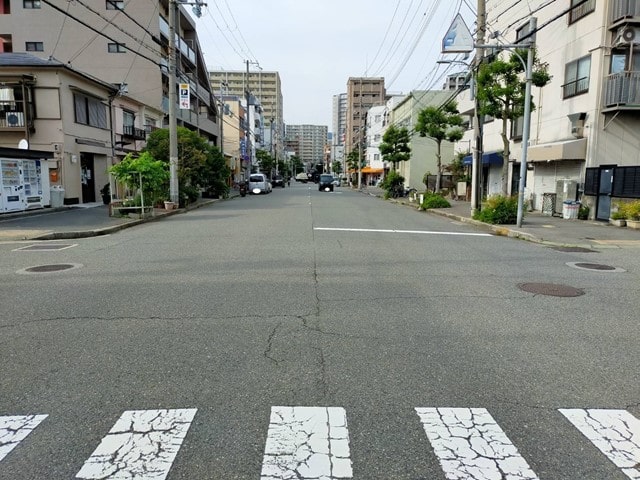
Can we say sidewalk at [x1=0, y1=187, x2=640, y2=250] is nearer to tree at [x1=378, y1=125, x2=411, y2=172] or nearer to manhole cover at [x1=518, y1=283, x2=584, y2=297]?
manhole cover at [x1=518, y1=283, x2=584, y2=297]

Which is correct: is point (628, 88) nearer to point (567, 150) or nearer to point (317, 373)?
point (567, 150)

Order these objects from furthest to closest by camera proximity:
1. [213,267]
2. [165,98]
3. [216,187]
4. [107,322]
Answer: [165,98] < [216,187] < [213,267] < [107,322]

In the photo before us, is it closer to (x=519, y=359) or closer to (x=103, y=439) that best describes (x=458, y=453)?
(x=519, y=359)

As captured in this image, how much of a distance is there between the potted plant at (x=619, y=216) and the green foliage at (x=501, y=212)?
3.19 m

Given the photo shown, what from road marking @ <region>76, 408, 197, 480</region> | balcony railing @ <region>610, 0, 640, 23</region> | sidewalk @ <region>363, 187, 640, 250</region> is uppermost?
balcony railing @ <region>610, 0, 640, 23</region>

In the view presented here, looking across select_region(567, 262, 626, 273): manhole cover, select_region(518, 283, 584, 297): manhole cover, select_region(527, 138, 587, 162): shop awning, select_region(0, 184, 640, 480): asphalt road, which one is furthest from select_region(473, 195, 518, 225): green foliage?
select_region(518, 283, 584, 297): manhole cover

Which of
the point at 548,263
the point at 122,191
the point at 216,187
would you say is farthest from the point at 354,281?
the point at 216,187

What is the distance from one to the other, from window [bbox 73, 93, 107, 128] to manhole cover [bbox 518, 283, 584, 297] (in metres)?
25.7

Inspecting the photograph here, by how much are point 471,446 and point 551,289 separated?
536 centimetres

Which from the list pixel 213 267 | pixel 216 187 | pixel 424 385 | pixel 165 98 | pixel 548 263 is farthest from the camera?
pixel 165 98

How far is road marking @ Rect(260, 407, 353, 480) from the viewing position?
292 cm

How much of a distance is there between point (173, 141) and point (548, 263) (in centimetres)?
1786

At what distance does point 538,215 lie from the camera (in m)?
21.8

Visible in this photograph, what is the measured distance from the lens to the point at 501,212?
1795 cm
